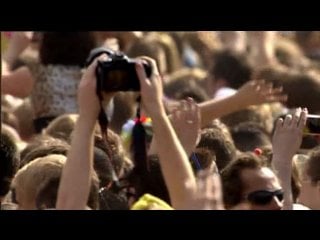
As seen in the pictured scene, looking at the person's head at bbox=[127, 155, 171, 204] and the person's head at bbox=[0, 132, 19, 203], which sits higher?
the person's head at bbox=[0, 132, 19, 203]

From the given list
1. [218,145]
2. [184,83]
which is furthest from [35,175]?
[184,83]

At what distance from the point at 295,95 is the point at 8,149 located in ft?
7.57

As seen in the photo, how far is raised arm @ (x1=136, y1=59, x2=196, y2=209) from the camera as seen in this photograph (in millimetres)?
3795

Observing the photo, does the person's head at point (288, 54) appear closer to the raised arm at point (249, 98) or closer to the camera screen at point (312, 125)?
the raised arm at point (249, 98)

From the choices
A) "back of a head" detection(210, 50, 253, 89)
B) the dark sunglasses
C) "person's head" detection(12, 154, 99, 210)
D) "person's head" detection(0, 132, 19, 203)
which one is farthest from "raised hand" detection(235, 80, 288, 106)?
"back of a head" detection(210, 50, 253, 89)

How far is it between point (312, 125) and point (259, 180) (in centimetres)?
45

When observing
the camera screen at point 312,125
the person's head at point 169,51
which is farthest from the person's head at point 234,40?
the camera screen at point 312,125

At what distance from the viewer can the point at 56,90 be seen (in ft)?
22.6

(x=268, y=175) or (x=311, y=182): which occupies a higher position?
(x=311, y=182)

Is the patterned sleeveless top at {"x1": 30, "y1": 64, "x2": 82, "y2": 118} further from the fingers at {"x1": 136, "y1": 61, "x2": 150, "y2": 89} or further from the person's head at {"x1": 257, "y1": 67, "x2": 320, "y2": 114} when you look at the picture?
the fingers at {"x1": 136, "y1": 61, "x2": 150, "y2": 89}

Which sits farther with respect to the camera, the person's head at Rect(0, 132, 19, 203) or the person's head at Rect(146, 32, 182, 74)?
the person's head at Rect(146, 32, 182, 74)

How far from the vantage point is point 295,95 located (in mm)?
6766

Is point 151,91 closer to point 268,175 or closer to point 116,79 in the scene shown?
point 116,79

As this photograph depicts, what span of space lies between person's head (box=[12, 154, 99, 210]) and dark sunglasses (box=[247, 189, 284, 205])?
55 cm
